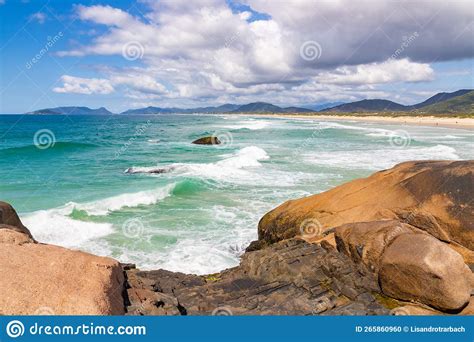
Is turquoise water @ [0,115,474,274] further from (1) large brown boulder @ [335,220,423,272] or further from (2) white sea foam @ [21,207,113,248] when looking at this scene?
(1) large brown boulder @ [335,220,423,272]

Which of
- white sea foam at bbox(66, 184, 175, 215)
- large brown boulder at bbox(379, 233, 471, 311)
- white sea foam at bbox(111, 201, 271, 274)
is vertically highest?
large brown boulder at bbox(379, 233, 471, 311)

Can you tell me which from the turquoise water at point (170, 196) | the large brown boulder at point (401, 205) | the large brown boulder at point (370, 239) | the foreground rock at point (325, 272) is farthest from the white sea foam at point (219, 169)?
the large brown boulder at point (370, 239)

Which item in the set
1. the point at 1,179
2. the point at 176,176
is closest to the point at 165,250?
the point at 176,176

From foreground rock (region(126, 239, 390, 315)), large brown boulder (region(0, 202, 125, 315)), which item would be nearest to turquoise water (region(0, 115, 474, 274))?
foreground rock (region(126, 239, 390, 315))

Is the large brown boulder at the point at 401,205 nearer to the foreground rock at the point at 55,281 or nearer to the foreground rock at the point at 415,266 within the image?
the foreground rock at the point at 415,266

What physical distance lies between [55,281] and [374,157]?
3307cm

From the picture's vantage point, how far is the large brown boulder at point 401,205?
9211 mm

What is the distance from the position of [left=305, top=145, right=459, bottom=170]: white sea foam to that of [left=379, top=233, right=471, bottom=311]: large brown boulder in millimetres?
21621

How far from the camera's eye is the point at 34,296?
5602mm

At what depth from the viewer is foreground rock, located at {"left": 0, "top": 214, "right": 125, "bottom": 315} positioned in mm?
5523

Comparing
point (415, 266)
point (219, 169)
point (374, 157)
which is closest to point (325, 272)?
point (415, 266)

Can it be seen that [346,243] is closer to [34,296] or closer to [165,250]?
[34,296]

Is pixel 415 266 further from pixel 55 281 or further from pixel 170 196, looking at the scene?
pixel 170 196

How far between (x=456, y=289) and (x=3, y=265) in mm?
7965
